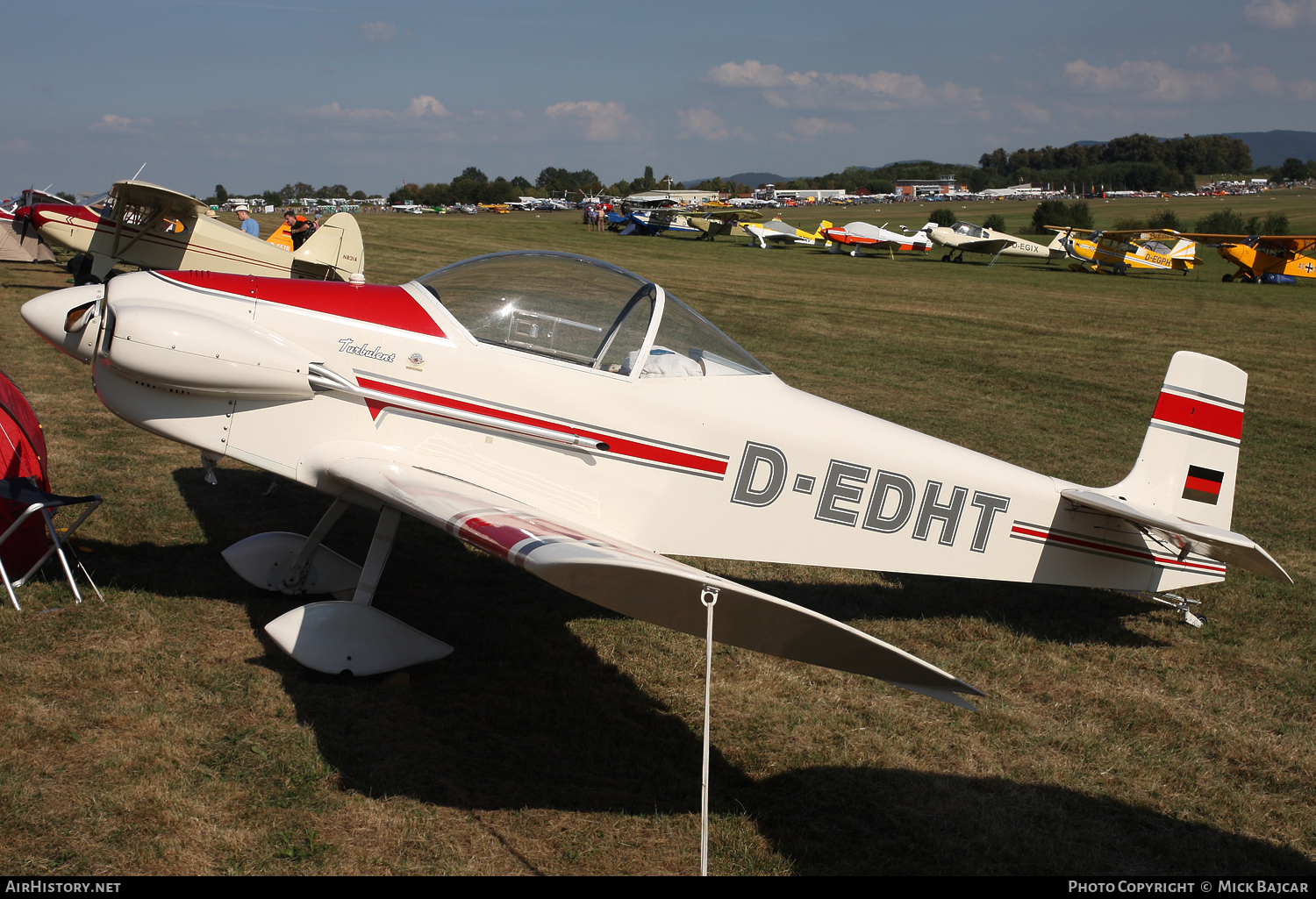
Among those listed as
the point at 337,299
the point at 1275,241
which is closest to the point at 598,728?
the point at 337,299

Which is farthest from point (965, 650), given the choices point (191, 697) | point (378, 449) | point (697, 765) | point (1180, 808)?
point (191, 697)

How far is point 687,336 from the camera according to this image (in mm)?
4770

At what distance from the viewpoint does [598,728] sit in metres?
4.16

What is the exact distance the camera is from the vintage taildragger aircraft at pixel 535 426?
4.33 meters

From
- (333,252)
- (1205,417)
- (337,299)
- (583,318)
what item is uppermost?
(333,252)

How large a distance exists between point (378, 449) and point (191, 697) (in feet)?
4.78

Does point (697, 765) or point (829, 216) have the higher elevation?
point (829, 216)

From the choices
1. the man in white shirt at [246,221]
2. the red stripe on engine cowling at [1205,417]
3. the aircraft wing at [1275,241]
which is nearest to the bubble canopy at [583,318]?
the red stripe on engine cowling at [1205,417]

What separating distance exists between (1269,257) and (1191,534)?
3249 cm

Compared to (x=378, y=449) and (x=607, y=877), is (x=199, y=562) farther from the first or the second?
(x=607, y=877)

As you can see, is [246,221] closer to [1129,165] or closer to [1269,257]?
[1269,257]

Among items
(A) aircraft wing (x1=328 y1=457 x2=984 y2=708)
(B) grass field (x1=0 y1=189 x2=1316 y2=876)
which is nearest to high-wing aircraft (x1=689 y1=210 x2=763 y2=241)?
(B) grass field (x1=0 y1=189 x2=1316 y2=876)

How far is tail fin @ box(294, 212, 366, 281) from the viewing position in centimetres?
1460

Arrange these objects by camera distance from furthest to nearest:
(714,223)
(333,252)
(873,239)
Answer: (714,223) < (873,239) < (333,252)
